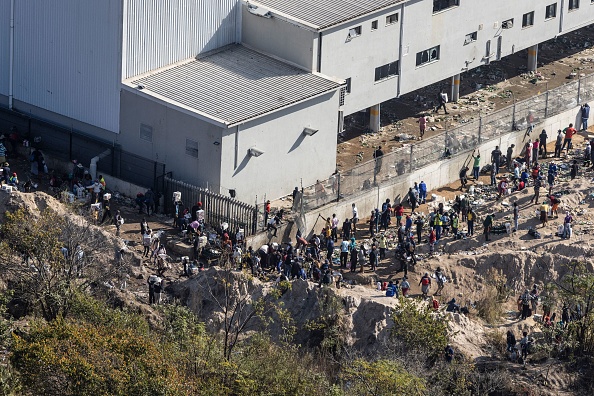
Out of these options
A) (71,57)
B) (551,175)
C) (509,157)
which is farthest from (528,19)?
(71,57)

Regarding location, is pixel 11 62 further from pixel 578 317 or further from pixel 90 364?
pixel 578 317

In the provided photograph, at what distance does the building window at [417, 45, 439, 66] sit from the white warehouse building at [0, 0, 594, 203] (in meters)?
1.12

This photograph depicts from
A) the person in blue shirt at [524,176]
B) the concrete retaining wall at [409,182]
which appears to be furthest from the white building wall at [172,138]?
the person in blue shirt at [524,176]

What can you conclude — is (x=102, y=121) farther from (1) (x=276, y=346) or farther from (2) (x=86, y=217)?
(1) (x=276, y=346)

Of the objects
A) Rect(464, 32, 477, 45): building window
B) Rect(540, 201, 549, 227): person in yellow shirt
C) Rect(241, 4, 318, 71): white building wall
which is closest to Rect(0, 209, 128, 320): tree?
Rect(241, 4, 318, 71): white building wall

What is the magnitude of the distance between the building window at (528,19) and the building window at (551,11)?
111 cm

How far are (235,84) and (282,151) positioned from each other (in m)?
2.91

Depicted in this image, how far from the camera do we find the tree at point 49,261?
53.4 m

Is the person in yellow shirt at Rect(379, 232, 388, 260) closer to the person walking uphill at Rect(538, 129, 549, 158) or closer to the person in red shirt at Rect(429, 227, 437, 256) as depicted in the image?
the person in red shirt at Rect(429, 227, 437, 256)

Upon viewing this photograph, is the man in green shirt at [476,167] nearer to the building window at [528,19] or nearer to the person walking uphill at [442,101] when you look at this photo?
the person walking uphill at [442,101]

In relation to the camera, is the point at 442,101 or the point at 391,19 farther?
the point at 442,101

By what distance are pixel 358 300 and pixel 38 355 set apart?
12.8 meters

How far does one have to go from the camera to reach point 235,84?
62656 mm

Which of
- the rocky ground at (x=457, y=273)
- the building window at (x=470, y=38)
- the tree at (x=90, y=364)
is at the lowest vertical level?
the rocky ground at (x=457, y=273)
